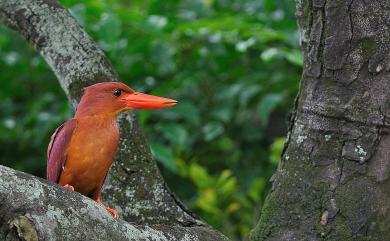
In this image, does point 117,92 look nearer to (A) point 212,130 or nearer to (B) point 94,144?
(B) point 94,144

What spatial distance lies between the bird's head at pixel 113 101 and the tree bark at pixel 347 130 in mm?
580

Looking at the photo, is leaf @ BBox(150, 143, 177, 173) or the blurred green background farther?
the blurred green background

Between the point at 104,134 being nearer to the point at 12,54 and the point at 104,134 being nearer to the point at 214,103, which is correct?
the point at 214,103

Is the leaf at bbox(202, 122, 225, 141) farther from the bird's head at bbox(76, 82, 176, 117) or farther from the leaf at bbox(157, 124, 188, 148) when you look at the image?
the bird's head at bbox(76, 82, 176, 117)

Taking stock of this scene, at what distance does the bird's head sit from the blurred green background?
0.95m

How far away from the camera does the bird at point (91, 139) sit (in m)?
2.62

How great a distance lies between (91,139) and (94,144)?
30 millimetres

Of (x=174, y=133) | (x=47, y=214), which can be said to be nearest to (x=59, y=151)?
(x=47, y=214)

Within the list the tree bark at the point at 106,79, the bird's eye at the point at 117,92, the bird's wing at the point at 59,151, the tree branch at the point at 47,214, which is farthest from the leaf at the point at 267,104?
the tree branch at the point at 47,214

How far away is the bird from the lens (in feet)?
8.60

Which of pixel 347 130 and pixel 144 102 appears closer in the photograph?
pixel 347 130

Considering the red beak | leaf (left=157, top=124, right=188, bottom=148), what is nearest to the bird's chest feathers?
the red beak

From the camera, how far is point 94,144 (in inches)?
104

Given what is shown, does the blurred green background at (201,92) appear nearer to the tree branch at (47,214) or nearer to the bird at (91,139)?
the bird at (91,139)
